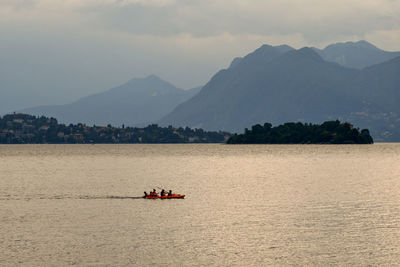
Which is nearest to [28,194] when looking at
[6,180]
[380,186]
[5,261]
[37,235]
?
[6,180]

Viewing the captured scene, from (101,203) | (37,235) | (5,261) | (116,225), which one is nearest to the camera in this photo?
(5,261)

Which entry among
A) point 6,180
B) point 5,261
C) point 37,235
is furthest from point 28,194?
point 5,261

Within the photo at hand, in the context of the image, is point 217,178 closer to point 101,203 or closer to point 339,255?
point 101,203

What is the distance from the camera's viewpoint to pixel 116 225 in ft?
263

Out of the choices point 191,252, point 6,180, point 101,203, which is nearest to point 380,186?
point 101,203

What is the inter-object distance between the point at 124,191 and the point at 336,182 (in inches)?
2069

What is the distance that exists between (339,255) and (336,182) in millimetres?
89169

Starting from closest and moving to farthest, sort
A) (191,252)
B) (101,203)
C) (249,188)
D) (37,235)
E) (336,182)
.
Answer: (191,252) → (37,235) → (101,203) → (249,188) → (336,182)

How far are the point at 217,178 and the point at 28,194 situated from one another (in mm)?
61118

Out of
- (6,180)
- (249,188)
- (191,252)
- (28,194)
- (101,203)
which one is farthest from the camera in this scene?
(6,180)

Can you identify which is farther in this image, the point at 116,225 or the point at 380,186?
the point at 380,186

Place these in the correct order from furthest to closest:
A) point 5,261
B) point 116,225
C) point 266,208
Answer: point 266,208 → point 116,225 → point 5,261

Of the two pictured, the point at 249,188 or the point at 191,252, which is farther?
the point at 249,188

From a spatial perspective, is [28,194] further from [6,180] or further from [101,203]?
[6,180]
